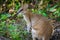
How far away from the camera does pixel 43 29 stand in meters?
6.11

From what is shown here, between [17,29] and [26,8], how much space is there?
2.63 feet

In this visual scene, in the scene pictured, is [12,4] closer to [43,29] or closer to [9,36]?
[9,36]

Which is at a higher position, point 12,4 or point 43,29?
point 12,4

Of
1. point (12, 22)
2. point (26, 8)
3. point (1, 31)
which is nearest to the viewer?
point (26, 8)

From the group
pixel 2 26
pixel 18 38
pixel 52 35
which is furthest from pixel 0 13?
pixel 52 35

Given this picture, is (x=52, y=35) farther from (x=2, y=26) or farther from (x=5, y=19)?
(x=5, y=19)

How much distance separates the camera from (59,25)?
7.13m

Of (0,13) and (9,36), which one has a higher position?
(0,13)

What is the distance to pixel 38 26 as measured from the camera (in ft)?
20.4

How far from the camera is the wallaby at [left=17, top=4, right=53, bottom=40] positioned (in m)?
6.09

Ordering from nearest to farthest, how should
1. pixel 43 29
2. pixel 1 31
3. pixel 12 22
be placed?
pixel 43 29 → pixel 1 31 → pixel 12 22

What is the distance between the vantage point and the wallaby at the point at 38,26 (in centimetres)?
609

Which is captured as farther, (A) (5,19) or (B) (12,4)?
(B) (12,4)

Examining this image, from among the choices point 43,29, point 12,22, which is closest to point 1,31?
point 12,22
